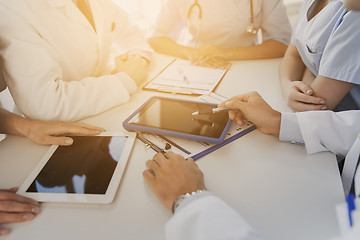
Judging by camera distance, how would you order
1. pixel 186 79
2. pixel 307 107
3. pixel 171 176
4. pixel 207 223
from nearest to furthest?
pixel 207 223 < pixel 171 176 < pixel 307 107 < pixel 186 79

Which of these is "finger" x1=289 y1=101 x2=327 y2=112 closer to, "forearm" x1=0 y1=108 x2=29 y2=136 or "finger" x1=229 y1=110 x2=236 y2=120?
"finger" x1=229 y1=110 x2=236 y2=120

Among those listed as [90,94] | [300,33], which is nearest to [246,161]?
[90,94]

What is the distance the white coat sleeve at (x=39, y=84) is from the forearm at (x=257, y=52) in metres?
0.64

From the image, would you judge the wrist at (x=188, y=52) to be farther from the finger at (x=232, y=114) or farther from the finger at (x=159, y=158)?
the finger at (x=159, y=158)

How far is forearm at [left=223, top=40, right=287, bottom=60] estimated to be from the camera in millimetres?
1205

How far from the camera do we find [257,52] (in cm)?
121

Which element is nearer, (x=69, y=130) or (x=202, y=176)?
(x=202, y=176)

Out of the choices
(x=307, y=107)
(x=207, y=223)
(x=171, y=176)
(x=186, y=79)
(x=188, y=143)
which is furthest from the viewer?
(x=186, y=79)

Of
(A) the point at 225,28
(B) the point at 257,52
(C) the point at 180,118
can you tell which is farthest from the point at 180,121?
(A) the point at 225,28

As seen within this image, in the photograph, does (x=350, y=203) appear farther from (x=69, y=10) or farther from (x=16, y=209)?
(x=69, y=10)

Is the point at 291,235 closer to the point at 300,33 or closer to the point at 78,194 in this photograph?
the point at 78,194

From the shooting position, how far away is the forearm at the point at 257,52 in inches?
47.4

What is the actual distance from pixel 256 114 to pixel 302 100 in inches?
8.1

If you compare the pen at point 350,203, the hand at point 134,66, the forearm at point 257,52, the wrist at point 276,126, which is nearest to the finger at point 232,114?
the wrist at point 276,126
